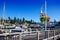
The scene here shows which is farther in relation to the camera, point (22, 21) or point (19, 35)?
point (22, 21)

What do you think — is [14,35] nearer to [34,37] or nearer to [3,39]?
[3,39]

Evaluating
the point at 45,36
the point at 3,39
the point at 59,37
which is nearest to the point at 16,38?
the point at 3,39

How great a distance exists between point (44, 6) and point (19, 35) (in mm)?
27352

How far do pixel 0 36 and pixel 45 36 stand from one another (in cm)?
367

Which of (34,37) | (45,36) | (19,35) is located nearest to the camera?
(19,35)

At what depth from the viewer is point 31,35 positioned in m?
6.09

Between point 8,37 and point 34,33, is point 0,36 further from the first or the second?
point 34,33

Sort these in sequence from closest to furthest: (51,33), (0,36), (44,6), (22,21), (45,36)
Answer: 1. (0,36)
2. (45,36)
3. (51,33)
4. (44,6)
5. (22,21)

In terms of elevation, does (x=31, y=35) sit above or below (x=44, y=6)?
below

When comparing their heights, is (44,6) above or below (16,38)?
above

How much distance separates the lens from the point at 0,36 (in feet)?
13.9

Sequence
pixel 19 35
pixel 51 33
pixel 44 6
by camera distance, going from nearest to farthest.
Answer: pixel 19 35
pixel 51 33
pixel 44 6

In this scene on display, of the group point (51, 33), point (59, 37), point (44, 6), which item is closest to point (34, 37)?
point (51, 33)

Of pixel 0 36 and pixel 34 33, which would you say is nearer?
pixel 0 36
